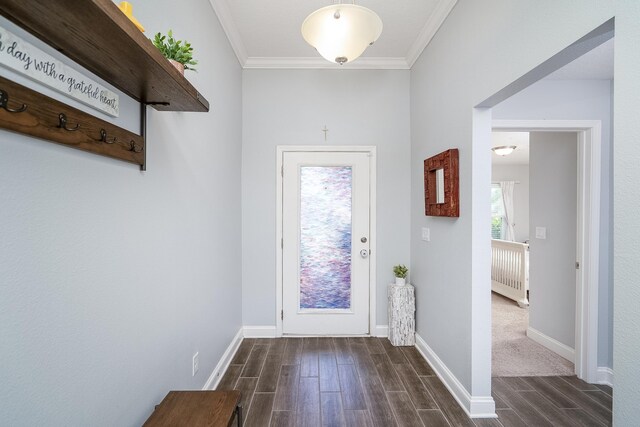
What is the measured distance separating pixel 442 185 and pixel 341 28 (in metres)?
1.40

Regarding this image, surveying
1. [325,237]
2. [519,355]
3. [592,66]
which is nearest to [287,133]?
[325,237]

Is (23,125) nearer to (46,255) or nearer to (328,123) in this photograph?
(46,255)

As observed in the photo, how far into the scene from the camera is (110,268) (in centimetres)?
106

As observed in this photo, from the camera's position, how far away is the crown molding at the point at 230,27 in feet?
7.43

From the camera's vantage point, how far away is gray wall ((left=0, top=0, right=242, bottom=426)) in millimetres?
738

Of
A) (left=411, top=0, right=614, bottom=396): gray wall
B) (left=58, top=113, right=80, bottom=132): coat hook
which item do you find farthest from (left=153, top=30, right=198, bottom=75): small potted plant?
(left=411, top=0, right=614, bottom=396): gray wall

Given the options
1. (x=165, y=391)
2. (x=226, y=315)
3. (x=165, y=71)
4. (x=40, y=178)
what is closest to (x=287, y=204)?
(x=226, y=315)

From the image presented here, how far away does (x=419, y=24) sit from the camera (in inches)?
102

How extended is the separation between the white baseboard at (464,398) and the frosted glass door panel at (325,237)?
1091 mm

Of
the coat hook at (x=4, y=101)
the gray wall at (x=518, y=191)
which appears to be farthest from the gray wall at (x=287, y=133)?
the gray wall at (x=518, y=191)

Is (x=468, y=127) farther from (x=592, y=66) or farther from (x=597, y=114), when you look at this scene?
(x=597, y=114)

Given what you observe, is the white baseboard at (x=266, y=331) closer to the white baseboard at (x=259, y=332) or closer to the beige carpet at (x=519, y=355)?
the white baseboard at (x=259, y=332)

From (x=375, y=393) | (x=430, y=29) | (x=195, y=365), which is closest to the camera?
(x=195, y=365)

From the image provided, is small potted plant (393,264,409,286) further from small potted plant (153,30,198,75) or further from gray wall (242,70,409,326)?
small potted plant (153,30,198,75)
